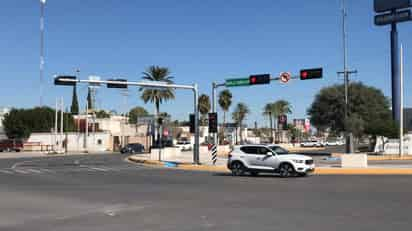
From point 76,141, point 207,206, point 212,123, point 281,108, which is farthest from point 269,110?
point 207,206

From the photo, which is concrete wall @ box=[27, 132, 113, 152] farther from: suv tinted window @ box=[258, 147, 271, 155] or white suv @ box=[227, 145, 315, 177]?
suv tinted window @ box=[258, 147, 271, 155]

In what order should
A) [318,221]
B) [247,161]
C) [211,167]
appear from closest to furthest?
[318,221] → [247,161] → [211,167]

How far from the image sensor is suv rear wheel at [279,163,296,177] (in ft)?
81.8

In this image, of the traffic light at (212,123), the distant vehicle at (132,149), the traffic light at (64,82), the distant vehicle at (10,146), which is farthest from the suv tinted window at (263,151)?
the distant vehicle at (10,146)

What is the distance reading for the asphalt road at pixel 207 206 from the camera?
10.7m

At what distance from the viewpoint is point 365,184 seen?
20.2m

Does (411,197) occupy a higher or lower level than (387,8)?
lower

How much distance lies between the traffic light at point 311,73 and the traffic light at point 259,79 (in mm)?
2647

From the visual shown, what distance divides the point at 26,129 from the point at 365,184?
248 ft

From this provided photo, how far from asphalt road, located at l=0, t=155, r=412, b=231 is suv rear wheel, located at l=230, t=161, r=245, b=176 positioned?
5.72 metres

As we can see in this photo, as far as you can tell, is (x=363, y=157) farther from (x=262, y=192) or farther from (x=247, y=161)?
(x=262, y=192)

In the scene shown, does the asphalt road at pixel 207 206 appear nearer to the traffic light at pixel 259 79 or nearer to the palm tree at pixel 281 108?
the traffic light at pixel 259 79

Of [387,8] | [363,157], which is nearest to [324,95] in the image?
[387,8]

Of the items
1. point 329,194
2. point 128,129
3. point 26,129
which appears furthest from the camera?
point 128,129
